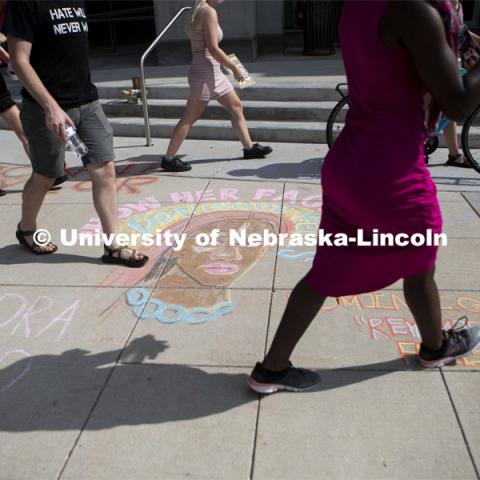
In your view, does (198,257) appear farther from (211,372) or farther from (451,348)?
(451,348)

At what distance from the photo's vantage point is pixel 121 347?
9.85 feet

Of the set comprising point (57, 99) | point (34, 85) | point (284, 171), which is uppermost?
point (34, 85)

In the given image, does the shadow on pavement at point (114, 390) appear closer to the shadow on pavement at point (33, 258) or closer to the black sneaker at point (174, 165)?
the shadow on pavement at point (33, 258)

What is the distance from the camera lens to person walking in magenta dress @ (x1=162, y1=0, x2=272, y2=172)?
512 centimetres

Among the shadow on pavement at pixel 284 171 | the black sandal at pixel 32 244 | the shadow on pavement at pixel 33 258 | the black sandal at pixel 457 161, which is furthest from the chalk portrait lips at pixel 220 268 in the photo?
the black sandal at pixel 457 161

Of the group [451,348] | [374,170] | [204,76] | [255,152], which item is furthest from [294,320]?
[255,152]

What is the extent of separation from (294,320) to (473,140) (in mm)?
4589

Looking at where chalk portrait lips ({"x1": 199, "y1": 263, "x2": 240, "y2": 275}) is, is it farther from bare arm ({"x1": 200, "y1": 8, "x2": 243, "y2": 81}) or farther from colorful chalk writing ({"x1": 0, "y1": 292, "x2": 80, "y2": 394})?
bare arm ({"x1": 200, "y1": 8, "x2": 243, "y2": 81})

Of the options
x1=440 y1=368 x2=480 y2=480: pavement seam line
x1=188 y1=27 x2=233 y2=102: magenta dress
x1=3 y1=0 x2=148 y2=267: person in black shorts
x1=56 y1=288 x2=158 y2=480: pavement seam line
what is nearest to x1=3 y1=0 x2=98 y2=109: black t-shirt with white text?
x1=3 y1=0 x2=148 y2=267: person in black shorts

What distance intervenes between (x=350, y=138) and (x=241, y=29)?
809 cm

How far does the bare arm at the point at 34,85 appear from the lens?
3.22 metres

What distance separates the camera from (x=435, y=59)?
184cm

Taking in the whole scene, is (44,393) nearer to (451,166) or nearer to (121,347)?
(121,347)

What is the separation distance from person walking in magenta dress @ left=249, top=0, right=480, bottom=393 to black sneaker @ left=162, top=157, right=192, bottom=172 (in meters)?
3.49
